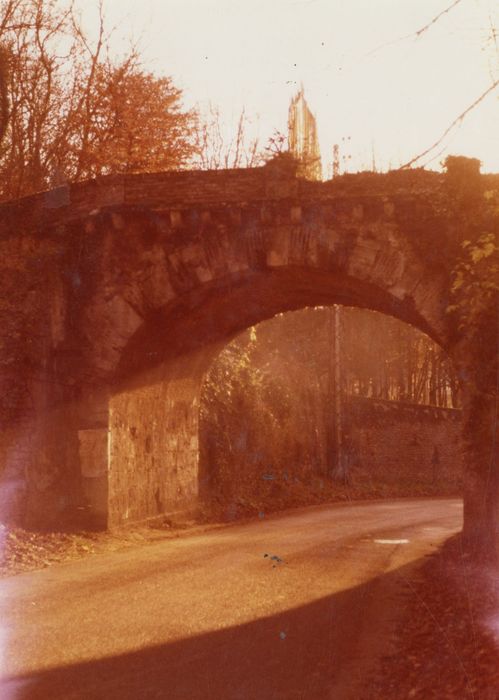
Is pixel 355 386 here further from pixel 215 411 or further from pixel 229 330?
pixel 229 330

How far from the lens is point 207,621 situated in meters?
7.73

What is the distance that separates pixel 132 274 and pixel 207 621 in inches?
322

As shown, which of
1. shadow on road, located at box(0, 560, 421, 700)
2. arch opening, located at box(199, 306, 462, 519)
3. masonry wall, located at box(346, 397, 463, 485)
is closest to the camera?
shadow on road, located at box(0, 560, 421, 700)

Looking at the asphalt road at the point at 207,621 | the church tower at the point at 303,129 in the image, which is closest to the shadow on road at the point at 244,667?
the asphalt road at the point at 207,621

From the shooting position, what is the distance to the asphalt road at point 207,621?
582 centimetres

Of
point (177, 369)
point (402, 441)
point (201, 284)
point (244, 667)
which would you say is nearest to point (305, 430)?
point (402, 441)

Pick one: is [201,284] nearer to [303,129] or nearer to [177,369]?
[177,369]

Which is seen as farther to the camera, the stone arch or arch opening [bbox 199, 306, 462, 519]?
arch opening [bbox 199, 306, 462, 519]

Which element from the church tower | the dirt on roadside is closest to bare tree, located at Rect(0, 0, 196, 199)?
the church tower

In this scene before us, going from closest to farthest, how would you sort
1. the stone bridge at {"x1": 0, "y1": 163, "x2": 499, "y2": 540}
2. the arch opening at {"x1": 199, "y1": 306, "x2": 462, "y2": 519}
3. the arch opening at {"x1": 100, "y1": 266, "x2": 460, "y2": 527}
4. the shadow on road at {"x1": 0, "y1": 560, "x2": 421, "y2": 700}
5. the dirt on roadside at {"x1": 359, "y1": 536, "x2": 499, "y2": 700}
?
1. the shadow on road at {"x1": 0, "y1": 560, "x2": 421, "y2": 700}
2. the dirt on roadside at {"x1": 359, "y1": 536, "x2": 499, "y2": 700}
3. the stone bridge at {"x1": 0, "y1": 163, "x2": 499, "y2": 540}
4. the arch opening at {"x1": 100, "y1": 266, "x2": 460, "y2": 527}
5. the arch opening at {"x1": 199, "y1": 306, "x2": 462, "y2": 519}

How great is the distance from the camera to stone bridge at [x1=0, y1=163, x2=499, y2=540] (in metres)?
14.2

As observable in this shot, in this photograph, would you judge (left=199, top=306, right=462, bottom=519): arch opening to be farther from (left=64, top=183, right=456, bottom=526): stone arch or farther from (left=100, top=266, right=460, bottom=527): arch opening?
(left=64, top=183, right=456, bottom=526): stone arch

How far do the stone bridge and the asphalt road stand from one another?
96.1 inches

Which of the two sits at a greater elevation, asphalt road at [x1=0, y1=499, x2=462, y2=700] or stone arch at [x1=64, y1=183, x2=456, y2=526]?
stone arch at [x1=64, y1=183, x2=456, y2=526]
